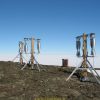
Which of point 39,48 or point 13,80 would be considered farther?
point 39,48

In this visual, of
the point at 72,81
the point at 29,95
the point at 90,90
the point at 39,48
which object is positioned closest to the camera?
the point at 29,95

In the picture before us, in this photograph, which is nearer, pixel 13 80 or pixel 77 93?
pixel 77 93

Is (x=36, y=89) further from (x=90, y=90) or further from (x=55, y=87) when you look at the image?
(x=90, y=90)

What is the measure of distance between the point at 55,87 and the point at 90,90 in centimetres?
277

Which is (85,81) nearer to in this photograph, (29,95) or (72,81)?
(72,81)

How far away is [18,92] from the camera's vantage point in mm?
17062

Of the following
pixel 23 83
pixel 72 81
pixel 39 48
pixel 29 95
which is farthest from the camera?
pixel 39 48

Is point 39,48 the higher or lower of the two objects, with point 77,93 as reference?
higher

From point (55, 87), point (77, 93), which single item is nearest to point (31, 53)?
point (55, 87)

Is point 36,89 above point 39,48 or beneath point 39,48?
beneath

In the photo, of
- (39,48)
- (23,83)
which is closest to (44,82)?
(23,83)

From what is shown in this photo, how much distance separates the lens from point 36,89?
18.1 meters

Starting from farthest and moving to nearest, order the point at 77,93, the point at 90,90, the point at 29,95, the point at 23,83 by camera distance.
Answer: the point at 23,83
the point at 90,90
the point at 77,93
the point at 29,95

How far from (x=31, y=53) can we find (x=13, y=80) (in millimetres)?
8579
